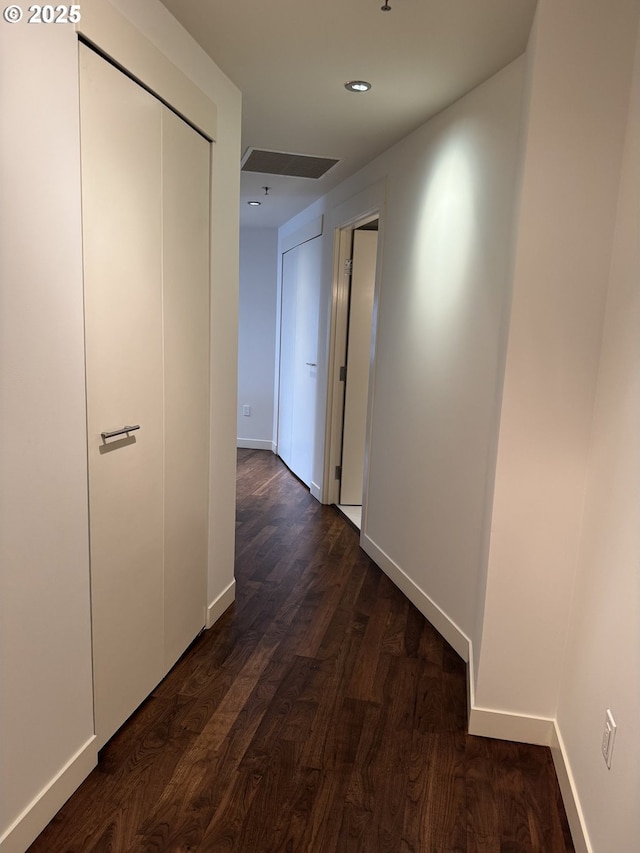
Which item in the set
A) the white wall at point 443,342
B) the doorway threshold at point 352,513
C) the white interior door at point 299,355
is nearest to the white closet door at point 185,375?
the white wall at point 443,342

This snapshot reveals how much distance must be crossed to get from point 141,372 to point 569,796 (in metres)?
1.78

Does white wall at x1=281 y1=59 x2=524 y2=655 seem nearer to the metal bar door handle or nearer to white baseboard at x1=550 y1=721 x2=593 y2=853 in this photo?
white baseboard at x1=550 y1=721 x2=593 y2=853

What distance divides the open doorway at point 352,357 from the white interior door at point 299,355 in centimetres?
42

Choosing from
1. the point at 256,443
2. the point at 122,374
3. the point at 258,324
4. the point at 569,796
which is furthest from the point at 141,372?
the point at 256,443

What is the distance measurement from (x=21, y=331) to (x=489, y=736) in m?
1.91

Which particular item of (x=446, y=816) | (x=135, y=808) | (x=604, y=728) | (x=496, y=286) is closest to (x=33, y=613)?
(x=135, y=808)

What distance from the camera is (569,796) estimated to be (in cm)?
174

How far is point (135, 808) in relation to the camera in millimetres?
1697

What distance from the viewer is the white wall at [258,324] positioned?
652 cm

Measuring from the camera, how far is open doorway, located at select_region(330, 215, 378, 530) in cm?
440

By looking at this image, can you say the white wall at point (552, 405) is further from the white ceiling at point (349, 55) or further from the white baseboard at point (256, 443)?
the white baseboard at point (256, 443)

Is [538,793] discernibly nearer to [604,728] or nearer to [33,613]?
[604,728]

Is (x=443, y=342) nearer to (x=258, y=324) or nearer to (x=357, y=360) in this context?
(x=357, y=360)

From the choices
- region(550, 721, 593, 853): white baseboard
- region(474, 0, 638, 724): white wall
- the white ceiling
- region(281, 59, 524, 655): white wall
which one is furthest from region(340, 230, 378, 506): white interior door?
region(550, 721, 593, 853): white baseboard
